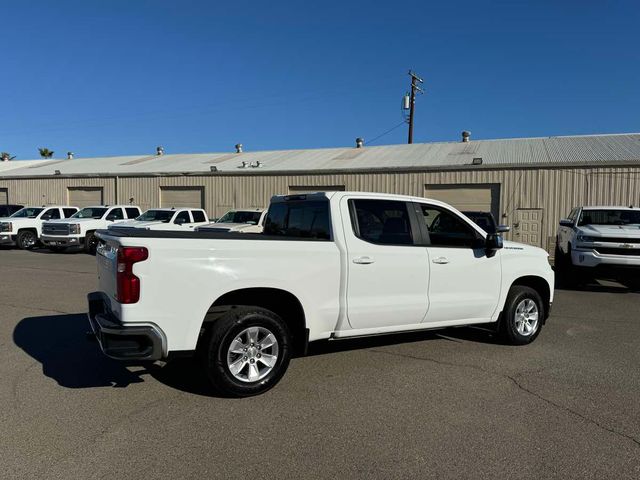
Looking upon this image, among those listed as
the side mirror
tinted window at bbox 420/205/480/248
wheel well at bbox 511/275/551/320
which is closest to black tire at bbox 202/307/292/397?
tinted window at bbox 420/205/480/248

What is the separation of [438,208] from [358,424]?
2.72m

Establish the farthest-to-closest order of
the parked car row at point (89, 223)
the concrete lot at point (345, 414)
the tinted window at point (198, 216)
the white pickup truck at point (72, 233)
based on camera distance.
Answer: the tinted window at point (198, 216) < the white pickup truck at point (72, 233) < the parked car row at point (89, 223) < the concrete lot at point (345, 414)

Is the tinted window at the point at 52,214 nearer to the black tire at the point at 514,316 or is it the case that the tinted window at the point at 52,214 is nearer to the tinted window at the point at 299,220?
the tinted window at the point at 299,220

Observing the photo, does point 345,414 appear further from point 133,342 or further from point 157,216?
point 157,216

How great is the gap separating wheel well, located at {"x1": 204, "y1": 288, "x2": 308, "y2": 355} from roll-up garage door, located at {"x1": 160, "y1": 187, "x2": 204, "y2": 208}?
2173 cm

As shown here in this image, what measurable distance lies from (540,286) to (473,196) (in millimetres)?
14752

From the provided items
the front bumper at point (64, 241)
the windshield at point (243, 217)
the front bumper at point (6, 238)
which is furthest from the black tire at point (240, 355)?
the front bumper at point (6, 238)

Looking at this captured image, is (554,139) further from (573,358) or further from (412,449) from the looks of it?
(412,449)

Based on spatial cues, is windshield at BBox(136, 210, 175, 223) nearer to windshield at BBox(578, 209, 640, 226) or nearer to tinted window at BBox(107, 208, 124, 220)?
tinted window at BBox(107, 208, 124, 220)

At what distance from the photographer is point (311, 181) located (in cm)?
2314

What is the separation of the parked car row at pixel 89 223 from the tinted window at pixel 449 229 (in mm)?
10643

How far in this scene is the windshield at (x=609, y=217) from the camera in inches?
471

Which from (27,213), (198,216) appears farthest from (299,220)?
(27,213)

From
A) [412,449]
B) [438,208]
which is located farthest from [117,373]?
[438,208]
